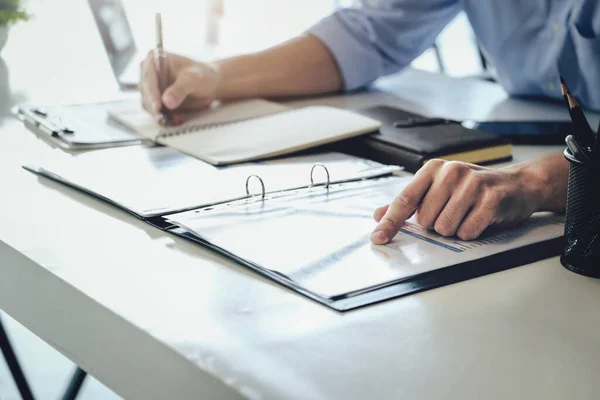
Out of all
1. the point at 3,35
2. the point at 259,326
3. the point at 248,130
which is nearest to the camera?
the point at 259,326

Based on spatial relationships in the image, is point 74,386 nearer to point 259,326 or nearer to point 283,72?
point 283,72

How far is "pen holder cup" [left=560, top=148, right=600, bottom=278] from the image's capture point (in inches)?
28.4

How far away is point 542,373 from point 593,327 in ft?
0.35

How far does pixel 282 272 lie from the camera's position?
28.3 inches

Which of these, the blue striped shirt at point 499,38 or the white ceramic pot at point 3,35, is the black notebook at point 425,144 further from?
the white ceramic pot at point 3,35

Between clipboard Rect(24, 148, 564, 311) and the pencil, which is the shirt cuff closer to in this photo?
clipboard Rect(24, 148, 564, 311)

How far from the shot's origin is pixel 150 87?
4.35 feet

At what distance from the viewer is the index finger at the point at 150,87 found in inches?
51.7

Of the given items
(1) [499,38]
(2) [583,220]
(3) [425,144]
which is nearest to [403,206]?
(2) [583,220]

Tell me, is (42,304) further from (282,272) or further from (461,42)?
(461,42)

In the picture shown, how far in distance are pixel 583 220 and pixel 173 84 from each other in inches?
31.6

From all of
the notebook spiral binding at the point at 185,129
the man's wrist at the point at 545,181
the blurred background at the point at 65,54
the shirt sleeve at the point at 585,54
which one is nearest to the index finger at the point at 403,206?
the man's wrist at the point at 545,181

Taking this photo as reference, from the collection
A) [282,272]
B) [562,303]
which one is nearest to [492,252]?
[562,303]

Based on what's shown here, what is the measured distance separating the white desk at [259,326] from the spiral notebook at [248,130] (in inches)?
12.0
